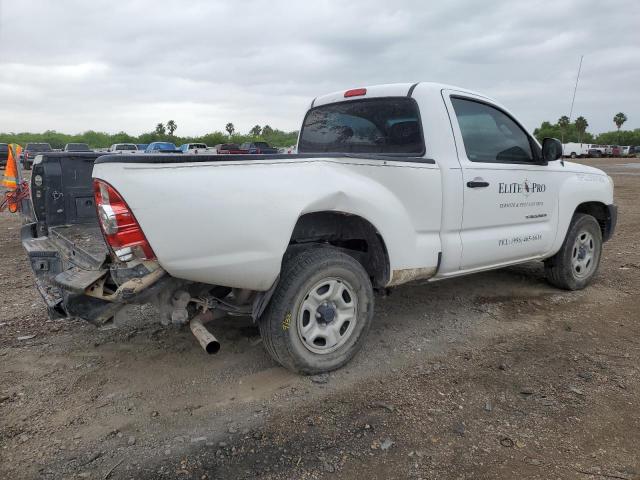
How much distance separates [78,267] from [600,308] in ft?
14.9

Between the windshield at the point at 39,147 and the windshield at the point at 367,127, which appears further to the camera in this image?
the windshield at the point at 39,147

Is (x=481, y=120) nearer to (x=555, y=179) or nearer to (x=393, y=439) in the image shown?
(x=555, y=179)

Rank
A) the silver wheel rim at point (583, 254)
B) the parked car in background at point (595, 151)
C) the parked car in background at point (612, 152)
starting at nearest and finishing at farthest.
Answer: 1. the silver wheel rim at point (583, 254)
2. the parked car in background at point (595, 151)
3. the parked car in background at point (612, 152)

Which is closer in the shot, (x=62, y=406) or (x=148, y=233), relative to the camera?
(x=148, y=233)

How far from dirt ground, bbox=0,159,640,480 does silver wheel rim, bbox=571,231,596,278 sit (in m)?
0.76

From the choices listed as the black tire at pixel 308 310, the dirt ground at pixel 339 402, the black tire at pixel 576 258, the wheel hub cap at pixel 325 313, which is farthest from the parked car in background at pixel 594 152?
the wheel hub cap at pixel 325 313

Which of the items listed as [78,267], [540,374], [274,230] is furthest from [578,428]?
[78,267]

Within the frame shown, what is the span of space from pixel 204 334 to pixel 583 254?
427 centimetres

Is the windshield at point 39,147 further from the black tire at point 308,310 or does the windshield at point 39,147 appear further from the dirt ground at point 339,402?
the black tire at point 308,310

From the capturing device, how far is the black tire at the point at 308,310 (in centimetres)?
304

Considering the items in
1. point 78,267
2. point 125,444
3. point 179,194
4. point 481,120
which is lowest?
point 125,444

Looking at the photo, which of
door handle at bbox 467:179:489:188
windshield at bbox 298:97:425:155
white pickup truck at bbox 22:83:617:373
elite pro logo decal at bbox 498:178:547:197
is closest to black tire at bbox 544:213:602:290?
white pickup truck at bbox 22:83:617:373

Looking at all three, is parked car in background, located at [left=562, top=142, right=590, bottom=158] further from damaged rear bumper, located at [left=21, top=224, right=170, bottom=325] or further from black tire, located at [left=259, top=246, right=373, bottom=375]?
damaged rear bumper, located at [left=21, top=224, right=170, bottom=325]

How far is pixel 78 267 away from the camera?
119 inches
